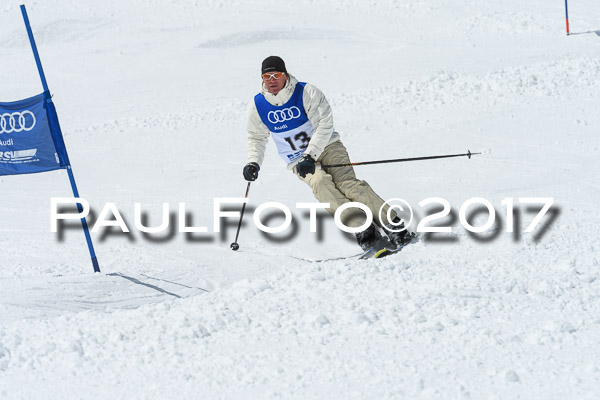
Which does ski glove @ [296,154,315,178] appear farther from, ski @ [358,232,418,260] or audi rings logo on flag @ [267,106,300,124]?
ski @ [358,232,418,260]

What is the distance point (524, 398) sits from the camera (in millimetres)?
3502

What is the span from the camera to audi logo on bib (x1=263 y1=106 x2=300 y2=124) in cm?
642

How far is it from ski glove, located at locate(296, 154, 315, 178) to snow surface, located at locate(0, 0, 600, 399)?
0.86 m

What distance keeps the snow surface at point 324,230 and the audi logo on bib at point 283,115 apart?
1419 mm

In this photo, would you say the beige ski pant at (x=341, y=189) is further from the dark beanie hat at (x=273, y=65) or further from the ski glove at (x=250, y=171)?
the dark beanie hat at (x=273, y=65)

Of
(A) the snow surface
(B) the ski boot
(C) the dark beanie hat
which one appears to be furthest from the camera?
(B) the ski boot

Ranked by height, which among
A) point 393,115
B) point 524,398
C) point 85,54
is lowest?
point 524,398

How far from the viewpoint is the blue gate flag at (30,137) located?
6184mm

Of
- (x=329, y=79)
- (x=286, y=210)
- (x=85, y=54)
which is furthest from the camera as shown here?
(x=85, y=54)

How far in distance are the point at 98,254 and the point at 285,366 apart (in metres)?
3.67

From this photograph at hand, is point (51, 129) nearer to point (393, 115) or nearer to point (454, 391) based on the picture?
point (454, 391)

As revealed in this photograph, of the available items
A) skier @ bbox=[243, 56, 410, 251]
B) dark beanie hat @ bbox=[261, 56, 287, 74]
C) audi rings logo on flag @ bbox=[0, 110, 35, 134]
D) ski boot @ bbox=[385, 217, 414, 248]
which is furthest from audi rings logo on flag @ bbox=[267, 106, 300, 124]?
audi rings logo on flag @ bbox=[0, 110, 35, 134]

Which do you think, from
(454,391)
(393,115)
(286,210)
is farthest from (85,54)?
(454,391)

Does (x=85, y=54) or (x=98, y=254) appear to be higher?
(x=85, y=54)
